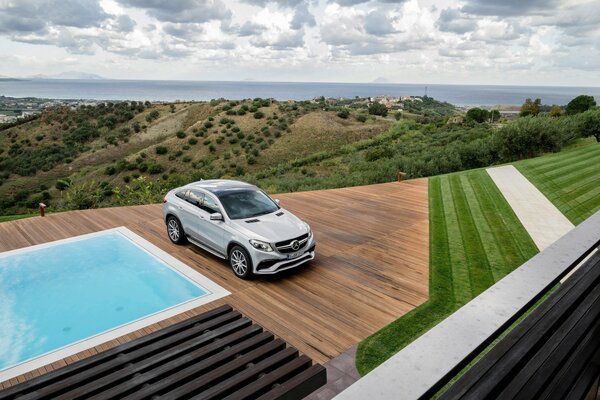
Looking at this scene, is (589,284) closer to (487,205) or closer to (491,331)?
(491,331)

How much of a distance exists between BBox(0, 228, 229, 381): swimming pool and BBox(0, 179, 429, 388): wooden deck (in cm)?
35

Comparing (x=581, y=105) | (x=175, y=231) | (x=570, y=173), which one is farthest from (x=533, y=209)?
(x=581, y=105)

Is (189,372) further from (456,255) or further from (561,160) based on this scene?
(561,160)

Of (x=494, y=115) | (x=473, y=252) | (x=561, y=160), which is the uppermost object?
(x=494, y=115)

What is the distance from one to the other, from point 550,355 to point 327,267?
6.94 metres

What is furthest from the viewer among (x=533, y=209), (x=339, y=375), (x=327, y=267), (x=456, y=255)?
(x=533, y=209)

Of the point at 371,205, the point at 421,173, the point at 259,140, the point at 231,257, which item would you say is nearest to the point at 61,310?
the point at 231,257

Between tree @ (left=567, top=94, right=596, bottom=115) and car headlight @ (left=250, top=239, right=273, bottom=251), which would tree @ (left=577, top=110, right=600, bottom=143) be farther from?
car headlight @ (left=250, top=239, right=273, bottom=251)

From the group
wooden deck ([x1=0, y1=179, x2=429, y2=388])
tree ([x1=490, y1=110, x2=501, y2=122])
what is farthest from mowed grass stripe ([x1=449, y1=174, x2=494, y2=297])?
tree ([x1=490, y1=110, x2=501, y2=122])

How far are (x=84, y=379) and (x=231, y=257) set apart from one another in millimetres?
3918

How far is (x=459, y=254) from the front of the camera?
9.00 meters

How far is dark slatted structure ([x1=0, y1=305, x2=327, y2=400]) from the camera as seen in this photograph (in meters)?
4.17

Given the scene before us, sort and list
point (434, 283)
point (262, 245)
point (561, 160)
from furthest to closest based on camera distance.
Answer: point (561, 160), point (434, 283), point (262, 245)

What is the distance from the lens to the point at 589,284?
6.74 ft
